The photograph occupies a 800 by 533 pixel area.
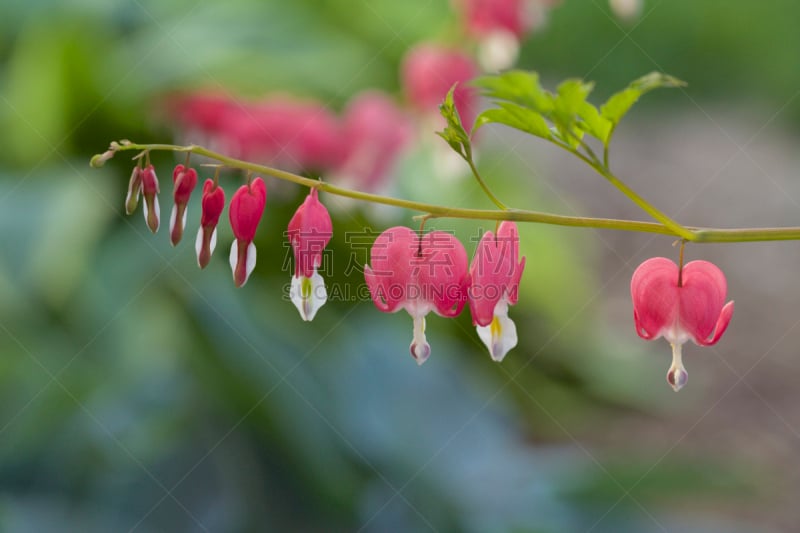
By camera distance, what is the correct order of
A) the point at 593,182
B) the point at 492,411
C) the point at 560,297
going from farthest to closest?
the point at 593,182 → the point at 560,297 → the point at 492,411

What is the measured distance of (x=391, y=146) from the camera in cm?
181

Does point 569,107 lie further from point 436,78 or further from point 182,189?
point 436,78

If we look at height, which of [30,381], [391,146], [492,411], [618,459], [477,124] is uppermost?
[477,124]

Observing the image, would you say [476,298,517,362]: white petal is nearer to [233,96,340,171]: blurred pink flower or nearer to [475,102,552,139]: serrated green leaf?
[475,102,552,139]: serrated green leaf

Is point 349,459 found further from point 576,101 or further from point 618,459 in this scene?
point 576,101

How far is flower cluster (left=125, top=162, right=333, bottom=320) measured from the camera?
2.02 feet

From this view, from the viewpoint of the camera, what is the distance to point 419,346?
62 centimetres

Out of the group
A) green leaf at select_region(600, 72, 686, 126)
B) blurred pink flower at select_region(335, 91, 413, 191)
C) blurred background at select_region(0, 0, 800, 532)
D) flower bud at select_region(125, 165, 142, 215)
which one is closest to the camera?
green leaf at select_region(600, 72, 686, 126)

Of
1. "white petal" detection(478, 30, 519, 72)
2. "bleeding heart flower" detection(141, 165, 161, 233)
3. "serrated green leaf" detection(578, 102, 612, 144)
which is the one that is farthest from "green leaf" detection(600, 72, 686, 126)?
"white petal" detection(478, 30, 519, 72)

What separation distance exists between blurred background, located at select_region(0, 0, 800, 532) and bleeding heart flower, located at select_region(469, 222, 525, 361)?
0.64 metres

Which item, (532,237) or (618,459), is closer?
(618,459)

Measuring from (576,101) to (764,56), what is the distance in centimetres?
743

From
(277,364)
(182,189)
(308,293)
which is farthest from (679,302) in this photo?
(277,364)

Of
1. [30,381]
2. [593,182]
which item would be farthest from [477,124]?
[593,182]
